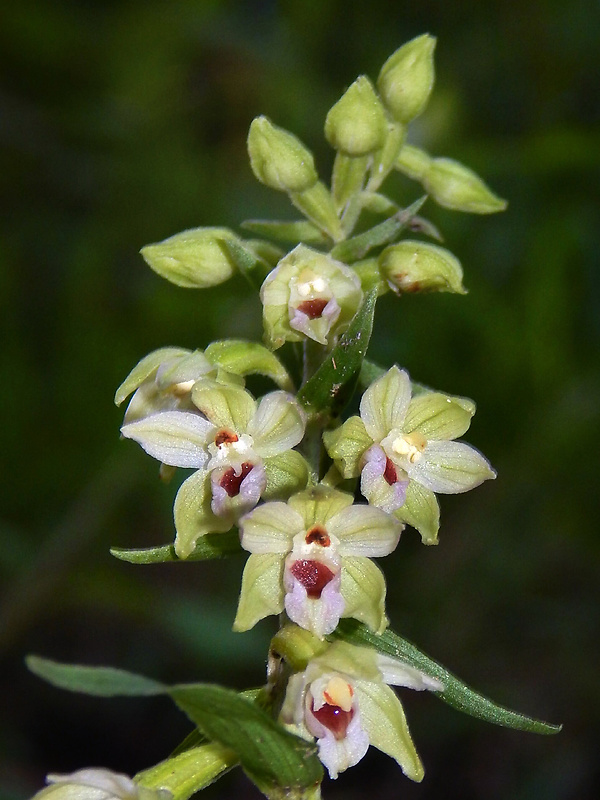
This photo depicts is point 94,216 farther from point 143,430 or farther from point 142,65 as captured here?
point 143,430

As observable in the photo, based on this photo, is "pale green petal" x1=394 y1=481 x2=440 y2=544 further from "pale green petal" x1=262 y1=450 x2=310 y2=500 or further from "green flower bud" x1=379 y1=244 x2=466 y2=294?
"green flower bud" x1=379 y1=244 x2=466 y2=294

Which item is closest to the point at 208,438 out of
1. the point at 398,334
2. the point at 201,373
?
the point at 201,373

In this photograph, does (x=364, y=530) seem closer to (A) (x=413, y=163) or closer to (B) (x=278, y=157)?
(B) (x=278, y=157)

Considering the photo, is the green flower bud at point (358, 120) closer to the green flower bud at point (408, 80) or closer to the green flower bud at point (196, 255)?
the green flower bud at point (408, 80)

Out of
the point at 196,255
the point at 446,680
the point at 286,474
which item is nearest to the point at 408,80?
the point at 196,255

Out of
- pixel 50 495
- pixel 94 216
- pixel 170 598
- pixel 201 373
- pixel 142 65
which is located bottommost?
pixel 170 598

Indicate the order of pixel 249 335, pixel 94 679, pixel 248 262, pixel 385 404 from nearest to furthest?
pixel 94 679, pixel 385 404, pixel 248 262, pixel 249 335

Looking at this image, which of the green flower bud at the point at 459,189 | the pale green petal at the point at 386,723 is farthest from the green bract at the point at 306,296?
the pale green petal at the point at 386,723
